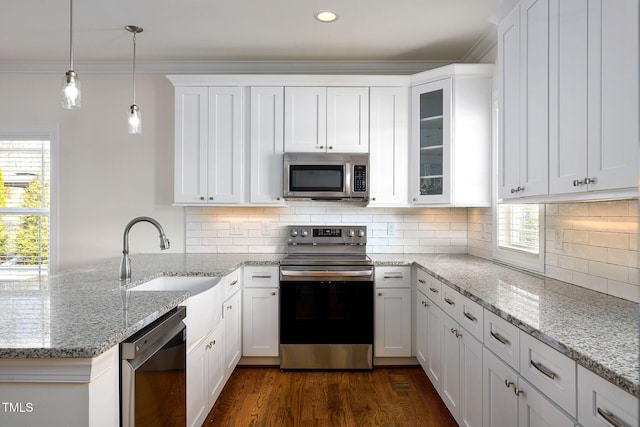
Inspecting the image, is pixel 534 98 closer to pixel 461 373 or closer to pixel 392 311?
pixel 461 373

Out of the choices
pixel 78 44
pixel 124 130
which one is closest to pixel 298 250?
pixel 124 130

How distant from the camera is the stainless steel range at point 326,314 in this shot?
10.1 feet

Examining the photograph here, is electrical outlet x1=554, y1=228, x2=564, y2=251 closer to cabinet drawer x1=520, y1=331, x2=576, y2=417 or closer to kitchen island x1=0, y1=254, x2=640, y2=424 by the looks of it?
kitchen island x1=0, y1=254, x2=640, y2=424

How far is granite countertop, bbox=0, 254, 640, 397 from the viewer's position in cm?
109

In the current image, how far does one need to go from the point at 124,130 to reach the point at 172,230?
1.02 metres

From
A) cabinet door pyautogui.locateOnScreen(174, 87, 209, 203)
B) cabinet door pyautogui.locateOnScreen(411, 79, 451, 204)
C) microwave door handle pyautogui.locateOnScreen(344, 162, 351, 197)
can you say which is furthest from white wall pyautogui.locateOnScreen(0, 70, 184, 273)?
cabinet door pyautogui.locateOnScreen(411, 79, 451, 204)

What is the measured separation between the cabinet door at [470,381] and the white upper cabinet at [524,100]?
2.56ft

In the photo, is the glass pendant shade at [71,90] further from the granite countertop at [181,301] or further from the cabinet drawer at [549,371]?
the cabinet drawer at [549,371]

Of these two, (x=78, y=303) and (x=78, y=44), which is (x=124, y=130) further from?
(x=78, y=303)

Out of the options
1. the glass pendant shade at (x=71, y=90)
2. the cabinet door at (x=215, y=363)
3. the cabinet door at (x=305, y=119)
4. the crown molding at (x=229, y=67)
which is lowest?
the cabinet door at (x=215, y=363)

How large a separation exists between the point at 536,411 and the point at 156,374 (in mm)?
1345

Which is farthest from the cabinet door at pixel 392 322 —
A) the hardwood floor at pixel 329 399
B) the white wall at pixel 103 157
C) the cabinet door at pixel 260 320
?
the white wall at pixel 103 157

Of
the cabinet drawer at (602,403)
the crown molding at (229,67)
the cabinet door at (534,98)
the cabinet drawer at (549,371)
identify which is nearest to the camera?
the cabinet drawer at (602,403)

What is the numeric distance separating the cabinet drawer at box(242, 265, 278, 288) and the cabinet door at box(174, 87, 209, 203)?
0.73 meters
